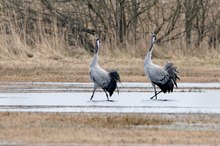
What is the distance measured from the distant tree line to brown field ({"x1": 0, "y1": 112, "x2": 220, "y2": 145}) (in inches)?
695

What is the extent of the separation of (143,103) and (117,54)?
44.2 ft

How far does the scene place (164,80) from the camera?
17766 millimetres

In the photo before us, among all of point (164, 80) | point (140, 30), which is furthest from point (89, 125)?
point (140, 30)

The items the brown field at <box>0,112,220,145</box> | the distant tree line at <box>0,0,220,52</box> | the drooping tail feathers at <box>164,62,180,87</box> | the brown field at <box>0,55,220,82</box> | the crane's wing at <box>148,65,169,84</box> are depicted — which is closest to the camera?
the brown field at <box>0,112,220,145</box>

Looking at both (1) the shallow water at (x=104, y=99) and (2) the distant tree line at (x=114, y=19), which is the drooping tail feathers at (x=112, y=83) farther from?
(2) the distant tree line at (x=114, y=19)

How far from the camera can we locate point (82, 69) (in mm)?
25828

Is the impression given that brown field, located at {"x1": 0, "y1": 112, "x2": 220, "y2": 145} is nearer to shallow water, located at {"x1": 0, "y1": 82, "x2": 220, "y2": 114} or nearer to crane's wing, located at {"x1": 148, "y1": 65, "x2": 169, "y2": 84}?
shallow water, located at {"x1": 0, "y1": 82, "x2": 220, "y2": 114}

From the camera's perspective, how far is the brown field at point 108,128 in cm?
1072

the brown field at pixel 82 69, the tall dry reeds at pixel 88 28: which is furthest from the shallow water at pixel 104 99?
the tall dry reeds at pixel 88 28

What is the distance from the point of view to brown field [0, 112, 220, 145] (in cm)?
1072

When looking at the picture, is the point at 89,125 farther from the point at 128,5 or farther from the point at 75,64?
the point at 128,5

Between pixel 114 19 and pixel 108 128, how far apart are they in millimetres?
20706

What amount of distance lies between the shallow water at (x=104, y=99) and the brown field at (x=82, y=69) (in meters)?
1.57

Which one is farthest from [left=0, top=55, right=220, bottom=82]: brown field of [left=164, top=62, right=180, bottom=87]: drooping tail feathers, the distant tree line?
[left=164, top=62, right=180, bottom=87]: drooping tail feathers
